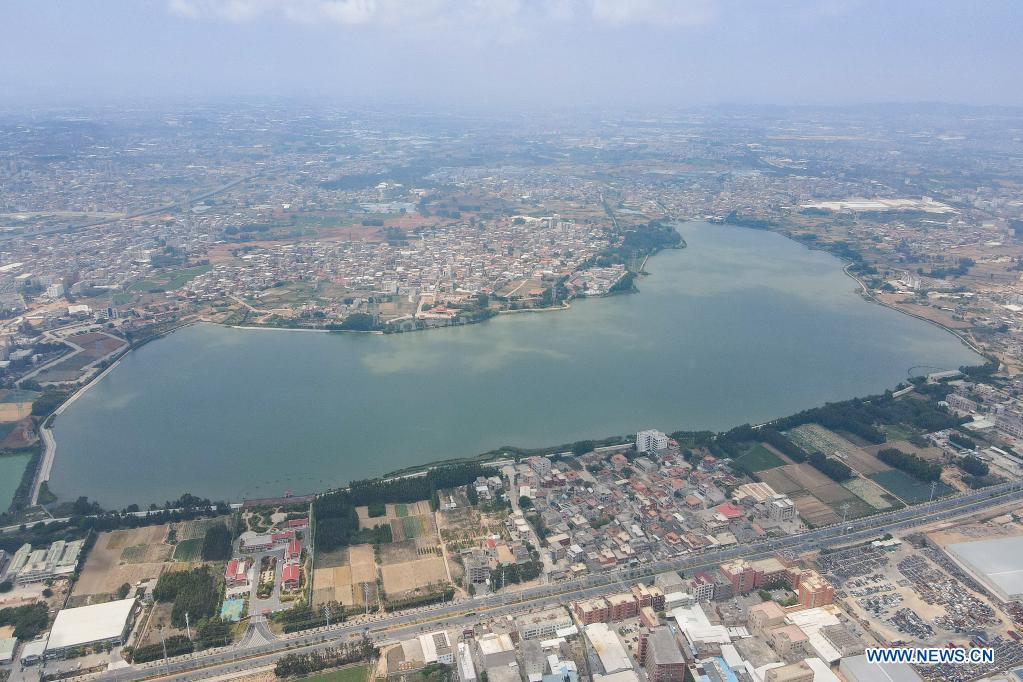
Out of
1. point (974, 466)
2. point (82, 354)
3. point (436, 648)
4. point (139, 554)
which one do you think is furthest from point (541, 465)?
point (82, 354)

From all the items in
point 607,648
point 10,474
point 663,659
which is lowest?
point 10,474

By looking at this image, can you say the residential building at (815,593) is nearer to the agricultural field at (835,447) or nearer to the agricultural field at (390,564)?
the agricultural field at (835,447)

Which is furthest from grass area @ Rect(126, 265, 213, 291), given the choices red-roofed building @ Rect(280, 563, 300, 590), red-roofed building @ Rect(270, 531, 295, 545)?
red-roofed building @ Rect(280, 563, 300, 590)

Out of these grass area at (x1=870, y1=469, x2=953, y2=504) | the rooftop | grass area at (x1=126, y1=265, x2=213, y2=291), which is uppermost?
grass area at (x1=126, y1=265, x2=213, y2=291)

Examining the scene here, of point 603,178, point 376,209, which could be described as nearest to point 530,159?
point 603,178

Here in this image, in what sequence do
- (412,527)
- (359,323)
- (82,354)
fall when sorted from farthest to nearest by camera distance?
1. (359,323)
2. (82,354)
3. (412,527)

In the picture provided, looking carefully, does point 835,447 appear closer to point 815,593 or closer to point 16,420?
point 815,593

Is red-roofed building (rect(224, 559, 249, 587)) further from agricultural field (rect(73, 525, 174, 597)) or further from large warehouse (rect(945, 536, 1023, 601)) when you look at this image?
large warehouse (rect(945, 536, 1023, 601))
